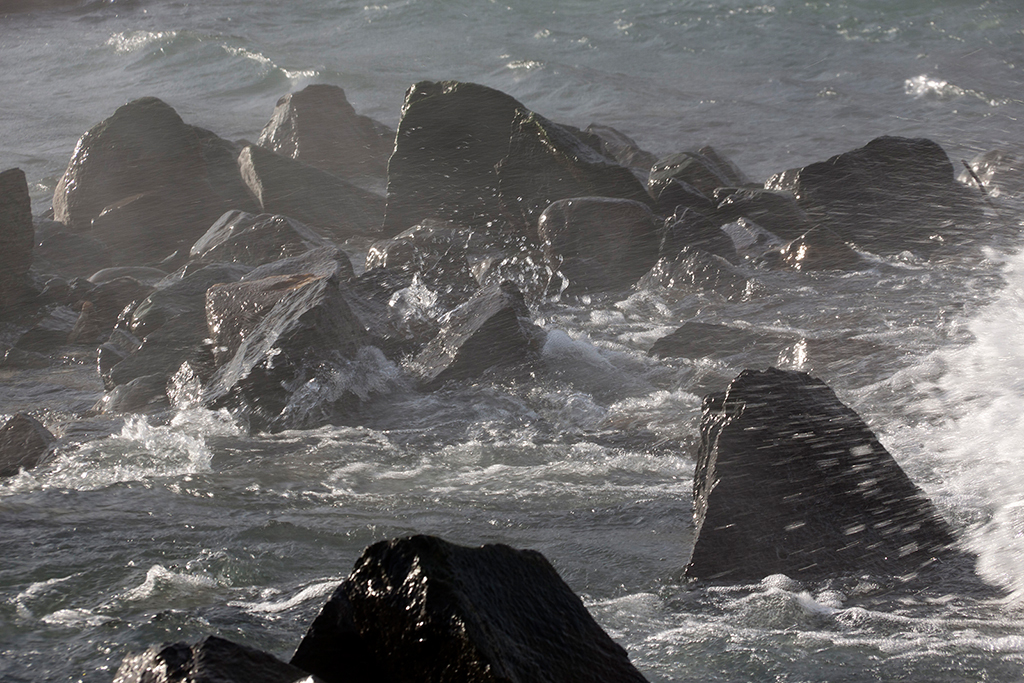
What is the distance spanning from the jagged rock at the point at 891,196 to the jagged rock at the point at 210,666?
7000 millimetres

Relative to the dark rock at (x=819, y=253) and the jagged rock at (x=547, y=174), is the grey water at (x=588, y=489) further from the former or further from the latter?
the jagged rock at (x=547, y=174)

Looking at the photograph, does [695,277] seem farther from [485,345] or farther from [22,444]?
Result: [22,444]

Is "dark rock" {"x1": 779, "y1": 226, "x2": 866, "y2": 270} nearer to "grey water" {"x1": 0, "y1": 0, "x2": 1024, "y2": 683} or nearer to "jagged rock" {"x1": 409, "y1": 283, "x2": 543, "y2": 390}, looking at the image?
"grey water" {"x1": 0, "y1": 0, "x2": 1024, "y2": 683}

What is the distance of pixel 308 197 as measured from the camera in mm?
9438

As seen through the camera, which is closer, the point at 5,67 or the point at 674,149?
the point at 674,149

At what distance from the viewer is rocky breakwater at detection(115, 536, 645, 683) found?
233cm

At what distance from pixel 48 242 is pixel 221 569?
648 cm

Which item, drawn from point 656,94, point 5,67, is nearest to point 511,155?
point 656,94

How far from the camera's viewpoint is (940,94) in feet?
49.5

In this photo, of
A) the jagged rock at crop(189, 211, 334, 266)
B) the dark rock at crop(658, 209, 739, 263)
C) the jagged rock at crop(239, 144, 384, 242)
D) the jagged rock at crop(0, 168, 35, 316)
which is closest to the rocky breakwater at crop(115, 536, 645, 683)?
the jagged rock at crop(189, 211, 334, 266)

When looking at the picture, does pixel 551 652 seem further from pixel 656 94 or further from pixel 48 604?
pixel 656 94

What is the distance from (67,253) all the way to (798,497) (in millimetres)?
7498

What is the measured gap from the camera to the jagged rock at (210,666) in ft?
7.44

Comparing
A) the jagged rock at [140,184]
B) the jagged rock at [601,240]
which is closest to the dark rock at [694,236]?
the jagged rock at [601,240]
